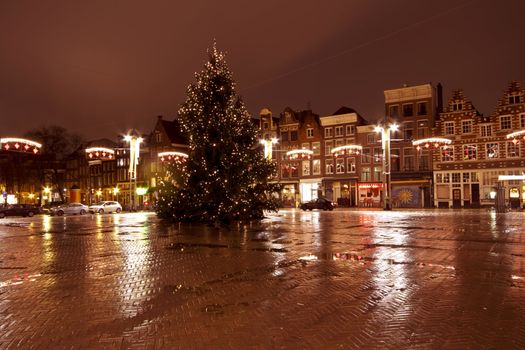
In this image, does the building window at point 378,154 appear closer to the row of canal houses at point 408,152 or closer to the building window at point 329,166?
the row of canal houses at point 408,152

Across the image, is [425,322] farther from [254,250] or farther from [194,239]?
[194,239]

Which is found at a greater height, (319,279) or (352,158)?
(352,158)

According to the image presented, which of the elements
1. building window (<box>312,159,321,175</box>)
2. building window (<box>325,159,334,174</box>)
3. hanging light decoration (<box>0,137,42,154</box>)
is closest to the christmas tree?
hanging light decoration (<box>0,137,42,154</box>)

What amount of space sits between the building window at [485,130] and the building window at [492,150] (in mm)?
1164

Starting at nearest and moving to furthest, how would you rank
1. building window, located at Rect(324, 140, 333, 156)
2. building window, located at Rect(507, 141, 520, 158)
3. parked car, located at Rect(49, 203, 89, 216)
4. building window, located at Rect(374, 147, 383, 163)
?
parked car, located at Rect(49, 203, 89, 216)
building window, located at Rect(507, 141, 520, 158)
building window, located at Rect(374, 147, 383, 163)
building window, located at Rect(324, 140, 333, 156)

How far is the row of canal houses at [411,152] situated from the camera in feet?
173

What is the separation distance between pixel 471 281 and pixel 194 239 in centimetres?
1198

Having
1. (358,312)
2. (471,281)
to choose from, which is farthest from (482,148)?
(358,312)

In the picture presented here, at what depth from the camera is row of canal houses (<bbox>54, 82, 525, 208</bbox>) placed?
52469mm

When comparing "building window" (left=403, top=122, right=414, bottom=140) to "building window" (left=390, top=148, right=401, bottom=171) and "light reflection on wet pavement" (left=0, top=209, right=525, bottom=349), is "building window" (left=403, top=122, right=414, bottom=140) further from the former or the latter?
"light reflection on wet pavement" (left=0, top=209, right=525, bottom=349)

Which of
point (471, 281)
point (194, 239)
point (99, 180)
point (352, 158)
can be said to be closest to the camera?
point (471, 281)

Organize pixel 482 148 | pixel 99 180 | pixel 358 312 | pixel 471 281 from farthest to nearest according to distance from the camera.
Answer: pixel 99 180, pixel 482 148, pixel 471 281, pixel 358 312

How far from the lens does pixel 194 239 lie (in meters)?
19.5

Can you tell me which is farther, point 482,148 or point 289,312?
point 482,148
